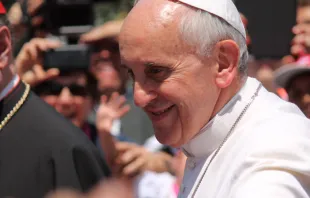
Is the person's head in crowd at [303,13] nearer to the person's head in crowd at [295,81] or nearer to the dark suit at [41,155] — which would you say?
the person's head in crowd at [295,81]

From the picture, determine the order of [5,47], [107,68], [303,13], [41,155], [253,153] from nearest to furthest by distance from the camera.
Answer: [253,153] < [41,155] < [5,47] < [107,68] < [303,13]

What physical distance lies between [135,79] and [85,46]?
4.19 meters

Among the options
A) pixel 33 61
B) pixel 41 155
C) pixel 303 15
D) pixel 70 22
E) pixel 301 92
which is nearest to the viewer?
pixel 41 155

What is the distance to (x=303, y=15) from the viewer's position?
6809mm

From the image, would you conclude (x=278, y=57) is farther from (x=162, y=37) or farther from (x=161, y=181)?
(x=162, y=37)

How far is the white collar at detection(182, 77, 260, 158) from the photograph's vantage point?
98.9 inches

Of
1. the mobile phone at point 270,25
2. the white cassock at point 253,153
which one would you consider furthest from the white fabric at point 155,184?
the white cassock at point 253,153

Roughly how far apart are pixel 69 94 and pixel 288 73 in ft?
5.57

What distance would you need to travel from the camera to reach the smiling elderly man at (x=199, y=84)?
8.02ft

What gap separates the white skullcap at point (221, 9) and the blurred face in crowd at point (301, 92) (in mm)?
2636

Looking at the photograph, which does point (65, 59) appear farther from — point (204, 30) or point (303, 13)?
point (204, 30)

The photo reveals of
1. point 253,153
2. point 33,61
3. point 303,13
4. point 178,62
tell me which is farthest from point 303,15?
point 253,153

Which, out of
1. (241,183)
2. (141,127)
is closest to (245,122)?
(241,183)

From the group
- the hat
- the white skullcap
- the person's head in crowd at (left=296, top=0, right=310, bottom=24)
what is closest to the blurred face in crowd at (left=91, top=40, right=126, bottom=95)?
the hat
